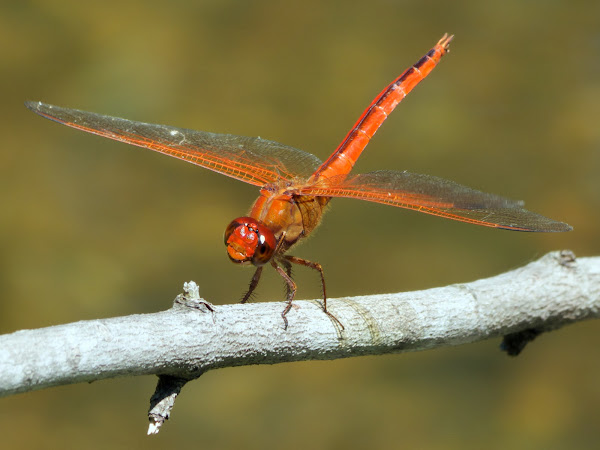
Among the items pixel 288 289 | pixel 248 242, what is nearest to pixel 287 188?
pixel 248 242

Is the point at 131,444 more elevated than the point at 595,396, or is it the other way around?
the point at 595,396

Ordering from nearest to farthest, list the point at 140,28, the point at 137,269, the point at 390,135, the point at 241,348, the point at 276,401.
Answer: the point at 241,348, the point at 276,401, the point at 137,269, the point at 390,135, the point at 140,28

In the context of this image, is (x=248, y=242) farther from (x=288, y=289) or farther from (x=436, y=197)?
(x=436, y=197)

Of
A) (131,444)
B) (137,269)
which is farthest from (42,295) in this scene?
(131,444)

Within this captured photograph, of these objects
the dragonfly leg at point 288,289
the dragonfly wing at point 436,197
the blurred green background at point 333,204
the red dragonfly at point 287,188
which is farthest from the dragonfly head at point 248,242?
the blurred green background at point 333,204

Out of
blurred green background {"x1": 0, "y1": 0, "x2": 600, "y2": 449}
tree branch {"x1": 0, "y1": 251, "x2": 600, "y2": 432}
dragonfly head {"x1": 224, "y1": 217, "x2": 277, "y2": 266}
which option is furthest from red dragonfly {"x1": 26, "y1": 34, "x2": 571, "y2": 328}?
blurred green background {"x1": 0, "y1": 0, "x2": 600, "y2": 449}

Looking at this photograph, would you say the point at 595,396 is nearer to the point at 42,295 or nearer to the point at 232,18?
the point at 42,295

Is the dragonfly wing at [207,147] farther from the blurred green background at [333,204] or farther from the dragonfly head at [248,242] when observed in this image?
the blurred green background at [333,204]
